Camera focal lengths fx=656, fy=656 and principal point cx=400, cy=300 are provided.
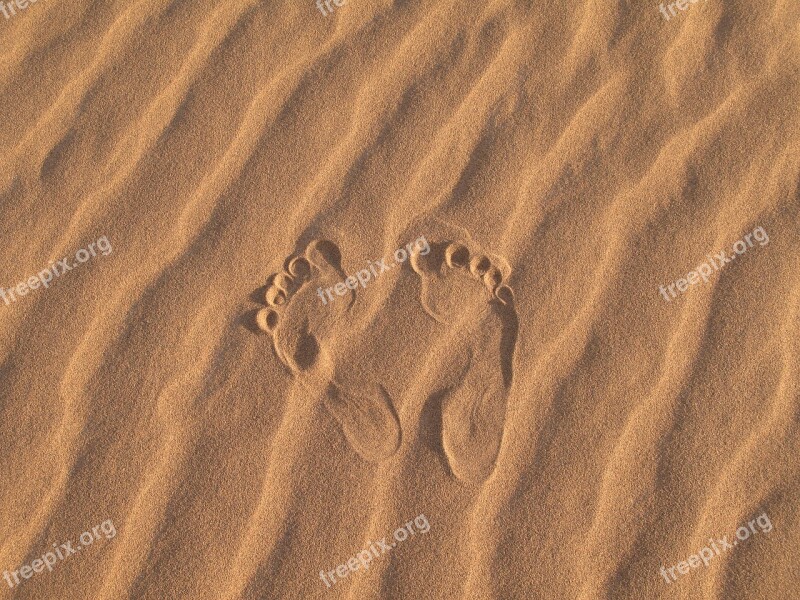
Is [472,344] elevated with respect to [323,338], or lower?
lower

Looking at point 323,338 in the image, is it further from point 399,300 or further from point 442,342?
point 442,342

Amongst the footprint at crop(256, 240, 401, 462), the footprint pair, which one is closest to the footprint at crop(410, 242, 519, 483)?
the footprint pair

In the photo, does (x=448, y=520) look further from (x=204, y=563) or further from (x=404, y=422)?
(x=204, y=563)

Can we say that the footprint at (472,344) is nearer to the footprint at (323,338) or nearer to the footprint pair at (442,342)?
the footprint pair at (442,342)

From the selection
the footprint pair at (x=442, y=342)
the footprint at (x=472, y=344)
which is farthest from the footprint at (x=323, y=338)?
the footprint at (x=472, y=344)

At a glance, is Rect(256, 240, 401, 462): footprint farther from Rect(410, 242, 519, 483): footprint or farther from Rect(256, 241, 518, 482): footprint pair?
Rect(410, 242, 519, 483): footprint

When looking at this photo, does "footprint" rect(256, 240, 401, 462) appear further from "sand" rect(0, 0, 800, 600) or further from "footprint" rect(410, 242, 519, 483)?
"footprint" rect(410, 242, 519, 483)

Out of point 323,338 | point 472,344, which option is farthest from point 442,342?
point 323,338
